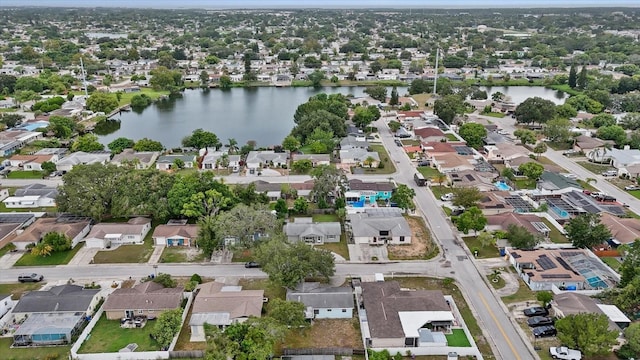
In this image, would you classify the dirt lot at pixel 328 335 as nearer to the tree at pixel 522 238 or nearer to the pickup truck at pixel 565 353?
the pickup truck at pixel 565 353

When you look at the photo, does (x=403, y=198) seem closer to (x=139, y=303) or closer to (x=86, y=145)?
(x=139, y=303)

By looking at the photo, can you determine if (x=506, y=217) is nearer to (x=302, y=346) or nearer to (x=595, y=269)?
(x=595, y=269)

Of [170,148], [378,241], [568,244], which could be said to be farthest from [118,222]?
[568,244]

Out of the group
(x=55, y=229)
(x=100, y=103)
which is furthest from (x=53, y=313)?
(x=100, y=103)

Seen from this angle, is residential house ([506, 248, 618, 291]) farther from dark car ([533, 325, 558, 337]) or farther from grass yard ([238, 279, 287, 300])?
grass yard ([238, 279, 287, 300])

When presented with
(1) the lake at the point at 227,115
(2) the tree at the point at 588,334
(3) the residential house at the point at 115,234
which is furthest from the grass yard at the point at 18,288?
A: (1) the lake at the point at 227,115

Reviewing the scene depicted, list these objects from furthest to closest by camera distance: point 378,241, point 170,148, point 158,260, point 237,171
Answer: point 170,148
point 237,171
point 378,241
point 158,260

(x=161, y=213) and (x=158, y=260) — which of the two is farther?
(x=161, y=213)
